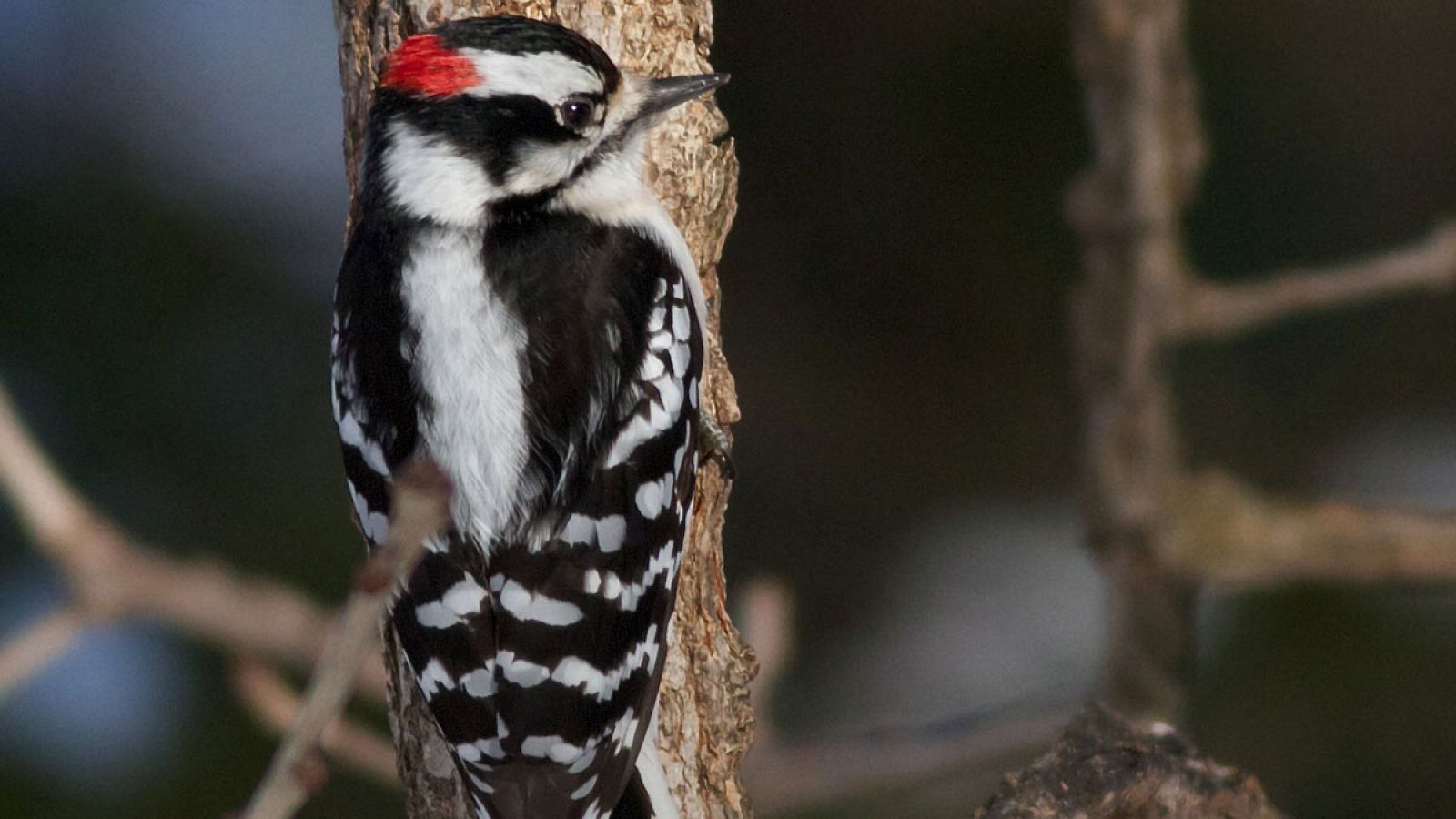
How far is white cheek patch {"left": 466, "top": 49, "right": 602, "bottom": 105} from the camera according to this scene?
7.46ft

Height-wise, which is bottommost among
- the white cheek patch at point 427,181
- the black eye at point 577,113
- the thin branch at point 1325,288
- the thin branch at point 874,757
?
the thin branch at point 874,757

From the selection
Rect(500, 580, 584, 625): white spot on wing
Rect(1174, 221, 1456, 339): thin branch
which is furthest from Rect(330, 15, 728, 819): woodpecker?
Rect(1174, 221, 1456, 339): thin branch

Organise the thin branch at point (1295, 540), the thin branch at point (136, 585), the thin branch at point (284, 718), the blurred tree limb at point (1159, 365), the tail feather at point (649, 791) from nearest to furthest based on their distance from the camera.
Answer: the thin branch at point (136, 585), the tail feather at point (649, 791), the thin branch at point (284, 718), the blurred tree limb at point (1159, 365), the thin branch at point (1295, 540)

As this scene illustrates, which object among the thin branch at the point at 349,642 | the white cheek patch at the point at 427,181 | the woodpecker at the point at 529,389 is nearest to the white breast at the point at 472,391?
the woodpecker at the point at 529,389

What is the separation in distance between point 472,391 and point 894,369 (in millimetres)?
2884

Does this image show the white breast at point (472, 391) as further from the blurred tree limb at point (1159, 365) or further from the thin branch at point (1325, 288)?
the thin branch at point (1325, 288)

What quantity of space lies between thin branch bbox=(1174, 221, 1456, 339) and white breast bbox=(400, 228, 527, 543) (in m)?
Answer: 1.80

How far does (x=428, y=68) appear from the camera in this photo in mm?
2262

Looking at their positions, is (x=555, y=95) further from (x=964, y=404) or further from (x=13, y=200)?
(x=964, y=404)

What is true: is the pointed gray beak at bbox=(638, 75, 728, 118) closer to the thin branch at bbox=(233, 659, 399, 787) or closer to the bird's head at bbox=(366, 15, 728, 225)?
the bird's head at bbox=(366, 15, 728, 225)

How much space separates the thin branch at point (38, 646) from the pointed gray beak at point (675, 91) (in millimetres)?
1057

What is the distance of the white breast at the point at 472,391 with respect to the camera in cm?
212

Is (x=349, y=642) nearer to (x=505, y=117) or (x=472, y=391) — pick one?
(x=472, y=391)

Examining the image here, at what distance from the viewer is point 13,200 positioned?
4.10 m
